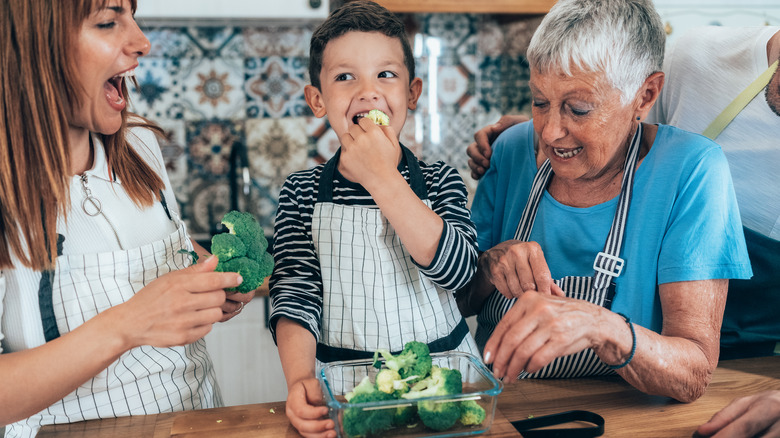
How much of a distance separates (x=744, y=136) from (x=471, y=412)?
1.09 metres

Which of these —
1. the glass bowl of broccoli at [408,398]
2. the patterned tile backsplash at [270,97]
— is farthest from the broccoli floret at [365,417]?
the patterned tile backsplash at [270,97]

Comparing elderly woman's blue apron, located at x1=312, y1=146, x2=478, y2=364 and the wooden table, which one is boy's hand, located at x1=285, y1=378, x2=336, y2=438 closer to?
the wooden table

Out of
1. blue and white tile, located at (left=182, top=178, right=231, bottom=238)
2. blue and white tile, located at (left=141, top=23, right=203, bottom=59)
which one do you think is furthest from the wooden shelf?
blue and white tile, located at (left=182, top=178, right=231, bottom=238)

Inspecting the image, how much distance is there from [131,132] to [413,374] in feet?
2.85

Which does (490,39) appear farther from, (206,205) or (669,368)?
(669,368)

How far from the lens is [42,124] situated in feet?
3.23

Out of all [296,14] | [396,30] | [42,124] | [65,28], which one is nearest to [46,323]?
[42,124]

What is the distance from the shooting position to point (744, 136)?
4.95 feet

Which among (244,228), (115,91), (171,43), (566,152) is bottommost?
(244,228)

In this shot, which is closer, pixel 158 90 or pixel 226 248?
pixel 226 248

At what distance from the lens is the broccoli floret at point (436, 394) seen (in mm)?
883

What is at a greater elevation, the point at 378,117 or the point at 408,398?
the point at 378,117

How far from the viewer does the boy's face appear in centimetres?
124

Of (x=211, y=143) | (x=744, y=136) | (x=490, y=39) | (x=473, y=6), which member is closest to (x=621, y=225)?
(x=744, y=136)
